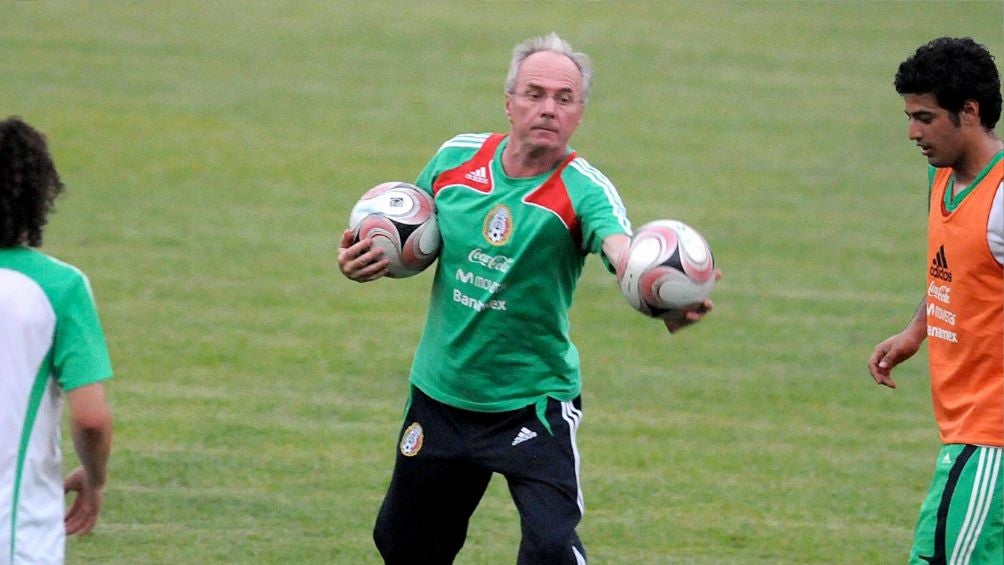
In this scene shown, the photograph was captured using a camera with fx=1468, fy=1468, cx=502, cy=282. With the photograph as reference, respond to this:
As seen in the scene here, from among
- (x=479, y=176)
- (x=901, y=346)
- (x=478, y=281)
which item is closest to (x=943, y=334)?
(x=901, y=346)

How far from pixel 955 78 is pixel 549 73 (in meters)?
1.46

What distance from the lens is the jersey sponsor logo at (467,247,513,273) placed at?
18.0ft

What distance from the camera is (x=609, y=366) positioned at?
10984 mm

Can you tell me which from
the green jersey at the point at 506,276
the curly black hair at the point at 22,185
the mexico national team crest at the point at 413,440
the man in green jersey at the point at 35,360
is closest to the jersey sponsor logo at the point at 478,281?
the green jersey at the point at 506,276

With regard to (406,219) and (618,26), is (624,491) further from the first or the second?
(618,26)

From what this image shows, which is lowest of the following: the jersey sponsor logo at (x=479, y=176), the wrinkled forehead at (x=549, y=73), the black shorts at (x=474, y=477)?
the black shorts at (x=474, y=477)

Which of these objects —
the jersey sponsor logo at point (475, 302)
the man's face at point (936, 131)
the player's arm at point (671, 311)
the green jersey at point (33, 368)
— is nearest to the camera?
the green jersey at point (33, 368)

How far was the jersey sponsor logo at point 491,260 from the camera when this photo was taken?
548 cm

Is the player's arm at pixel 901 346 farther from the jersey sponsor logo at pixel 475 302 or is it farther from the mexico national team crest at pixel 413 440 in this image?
the mexico national team crest at pixel 413 440

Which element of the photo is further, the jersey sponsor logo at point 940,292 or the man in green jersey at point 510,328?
the man in green jersey at point 510,328

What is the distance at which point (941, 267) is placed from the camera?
531 centimetres

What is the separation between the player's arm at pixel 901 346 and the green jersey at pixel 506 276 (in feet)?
4.20

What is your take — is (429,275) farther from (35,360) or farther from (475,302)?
(35,360)

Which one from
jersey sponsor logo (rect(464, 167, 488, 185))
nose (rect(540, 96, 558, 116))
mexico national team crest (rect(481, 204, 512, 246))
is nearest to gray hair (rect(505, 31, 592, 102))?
nose (rect(540, 96, 558, 116))
